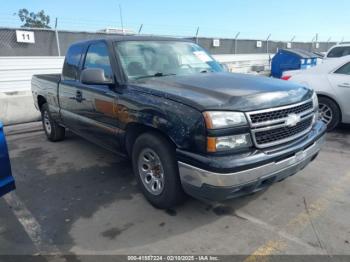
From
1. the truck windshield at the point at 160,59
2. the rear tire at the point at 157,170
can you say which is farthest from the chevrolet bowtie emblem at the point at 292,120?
the truck windshield at the point at 160,59

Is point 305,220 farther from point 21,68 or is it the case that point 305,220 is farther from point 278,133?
point 21,68

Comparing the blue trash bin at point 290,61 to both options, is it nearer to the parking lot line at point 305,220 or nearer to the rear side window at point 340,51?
the rear side window at point 340,51

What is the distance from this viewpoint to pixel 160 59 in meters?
4.13

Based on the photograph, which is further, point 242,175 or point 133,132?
point 133,132

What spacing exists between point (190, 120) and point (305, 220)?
159 cm

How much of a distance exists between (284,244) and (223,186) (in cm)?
78

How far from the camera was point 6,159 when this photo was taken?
9.79 feet

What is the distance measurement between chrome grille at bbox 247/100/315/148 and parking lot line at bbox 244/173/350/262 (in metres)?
0.82

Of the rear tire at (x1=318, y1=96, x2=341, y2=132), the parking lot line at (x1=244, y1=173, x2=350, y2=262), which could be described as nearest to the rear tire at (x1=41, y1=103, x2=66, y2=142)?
the parking lot line at (x1=244, y1=173, x2=350, y2=262)

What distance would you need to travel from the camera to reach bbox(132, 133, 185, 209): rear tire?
3.16 m

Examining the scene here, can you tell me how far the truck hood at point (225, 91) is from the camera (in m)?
2.92

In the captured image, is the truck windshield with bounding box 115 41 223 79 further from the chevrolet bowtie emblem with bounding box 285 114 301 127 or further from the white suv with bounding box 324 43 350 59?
the white suv with bounding box 324 43 350 59

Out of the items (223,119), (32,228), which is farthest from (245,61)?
(32,228)

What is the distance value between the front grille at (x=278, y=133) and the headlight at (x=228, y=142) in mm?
125
